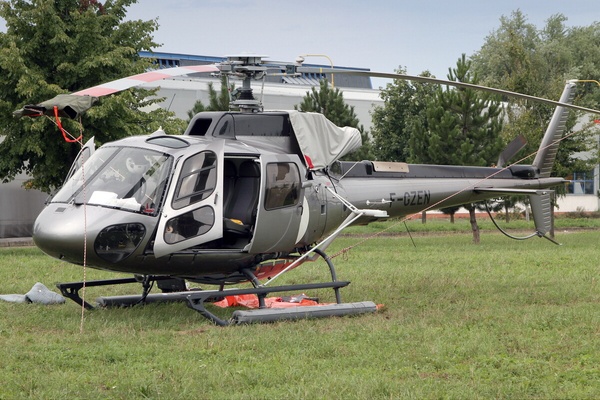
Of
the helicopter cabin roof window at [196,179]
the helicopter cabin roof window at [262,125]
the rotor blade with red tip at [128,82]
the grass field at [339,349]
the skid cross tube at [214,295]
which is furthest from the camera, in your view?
the helicopter cabin roof window at [262,125]

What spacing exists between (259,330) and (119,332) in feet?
5.22

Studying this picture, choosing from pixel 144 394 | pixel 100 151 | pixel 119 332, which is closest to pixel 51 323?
pixel 119 332

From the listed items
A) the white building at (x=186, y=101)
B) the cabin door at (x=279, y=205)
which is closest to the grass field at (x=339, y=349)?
the cabin door at (x=279, y=205)

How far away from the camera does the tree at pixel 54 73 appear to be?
22.4 m

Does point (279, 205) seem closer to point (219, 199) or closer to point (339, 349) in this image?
point (219, 199)

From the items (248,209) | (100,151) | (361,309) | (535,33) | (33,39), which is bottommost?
(361,309)

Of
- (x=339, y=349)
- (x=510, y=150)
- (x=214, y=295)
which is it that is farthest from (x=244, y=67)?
(x=510, y=150)

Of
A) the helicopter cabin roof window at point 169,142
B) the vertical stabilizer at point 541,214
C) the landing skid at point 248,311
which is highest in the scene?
the helicopter cabin roof window at point 169,142

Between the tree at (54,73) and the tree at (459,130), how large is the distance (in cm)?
858

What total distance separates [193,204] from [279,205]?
1315 millimetres

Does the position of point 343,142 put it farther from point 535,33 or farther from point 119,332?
point 535,33

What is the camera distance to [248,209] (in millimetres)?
11234

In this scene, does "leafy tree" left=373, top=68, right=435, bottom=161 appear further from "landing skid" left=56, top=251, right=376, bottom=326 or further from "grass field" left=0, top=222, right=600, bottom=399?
"landing skid" left=56, top=251, right=376, bottom=326

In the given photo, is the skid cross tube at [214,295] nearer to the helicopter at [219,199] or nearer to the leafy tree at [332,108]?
the helicopter at [219,199]
